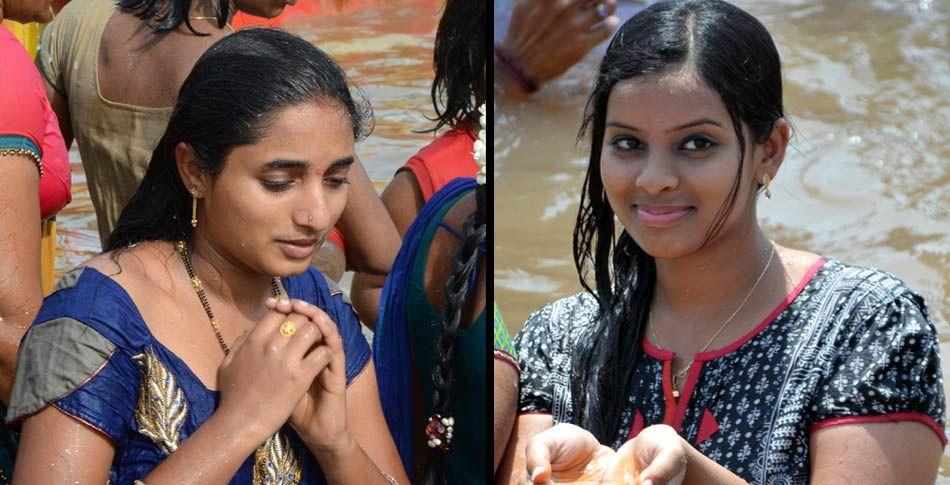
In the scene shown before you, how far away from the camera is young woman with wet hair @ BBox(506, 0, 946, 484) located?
74.3 inches

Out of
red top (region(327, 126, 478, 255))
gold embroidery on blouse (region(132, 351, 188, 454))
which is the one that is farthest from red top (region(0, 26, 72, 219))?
red top (region(327, 126, 478, 255))

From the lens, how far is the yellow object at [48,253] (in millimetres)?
1979

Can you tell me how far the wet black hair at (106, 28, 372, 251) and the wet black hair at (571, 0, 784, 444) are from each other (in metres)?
0.44

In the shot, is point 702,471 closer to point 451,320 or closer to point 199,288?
point 451,320

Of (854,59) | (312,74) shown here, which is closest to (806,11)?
(854,59)

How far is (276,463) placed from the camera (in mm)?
1859

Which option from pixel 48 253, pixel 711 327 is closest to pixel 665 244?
pixel 711 327

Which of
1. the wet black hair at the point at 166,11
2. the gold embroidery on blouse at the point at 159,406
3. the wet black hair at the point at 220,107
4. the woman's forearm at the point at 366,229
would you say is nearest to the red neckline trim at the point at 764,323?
the woman's forearm at the point at 366,229

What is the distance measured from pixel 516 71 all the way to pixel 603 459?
1160 millimetres

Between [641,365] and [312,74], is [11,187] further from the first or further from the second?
[641,365]

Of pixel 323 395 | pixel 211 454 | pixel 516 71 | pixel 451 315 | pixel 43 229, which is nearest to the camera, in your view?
pixel 211 454

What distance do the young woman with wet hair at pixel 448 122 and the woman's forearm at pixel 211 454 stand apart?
0.47 m

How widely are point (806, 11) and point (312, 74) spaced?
11.6 ft

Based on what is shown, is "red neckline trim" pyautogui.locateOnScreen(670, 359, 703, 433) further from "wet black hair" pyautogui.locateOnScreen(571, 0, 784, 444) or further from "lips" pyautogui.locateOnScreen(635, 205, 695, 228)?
"lips" pyautogui.locateOnScreen(635, 205, 695, 228)
